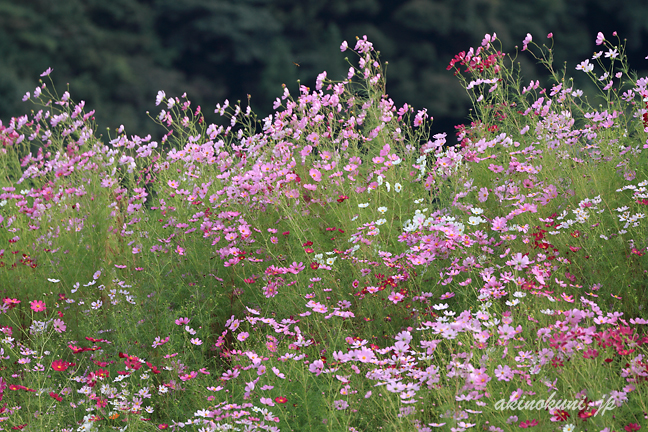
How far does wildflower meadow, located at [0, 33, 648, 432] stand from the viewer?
2.09 meters

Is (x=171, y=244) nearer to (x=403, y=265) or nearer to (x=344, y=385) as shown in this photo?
(x=403, y=265)

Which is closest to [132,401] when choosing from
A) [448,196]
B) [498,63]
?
[448,196]

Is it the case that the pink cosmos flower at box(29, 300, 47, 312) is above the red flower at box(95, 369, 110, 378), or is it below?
above

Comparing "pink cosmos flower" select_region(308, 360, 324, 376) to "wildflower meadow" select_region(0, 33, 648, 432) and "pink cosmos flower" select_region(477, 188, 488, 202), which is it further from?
"pink cosmos flower" select_region(477, 188, 488, 202)

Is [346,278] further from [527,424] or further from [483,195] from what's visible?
[527,424]

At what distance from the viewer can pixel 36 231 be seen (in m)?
4.23

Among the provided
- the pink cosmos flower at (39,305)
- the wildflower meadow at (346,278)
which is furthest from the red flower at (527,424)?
the pink cosmos flower at (39,305)

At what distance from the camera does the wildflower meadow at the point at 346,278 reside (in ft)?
6.86

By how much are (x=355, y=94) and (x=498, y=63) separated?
0.99 m

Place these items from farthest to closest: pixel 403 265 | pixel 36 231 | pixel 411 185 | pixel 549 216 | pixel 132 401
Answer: pixel 36 231 < pixel 411 185 < pixel 549 216 < pixel 403 265 < pixel 132 401

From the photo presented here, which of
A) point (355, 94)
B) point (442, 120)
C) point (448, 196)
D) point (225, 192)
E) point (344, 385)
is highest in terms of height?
point (442, 120)

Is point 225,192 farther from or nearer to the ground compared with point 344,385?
farther from the ground

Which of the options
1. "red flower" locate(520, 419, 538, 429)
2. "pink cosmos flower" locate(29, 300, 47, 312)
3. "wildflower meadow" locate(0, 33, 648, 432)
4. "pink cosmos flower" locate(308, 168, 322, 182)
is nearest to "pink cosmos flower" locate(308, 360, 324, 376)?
"wildflower meadow" locate(0, 33, 648, 432)

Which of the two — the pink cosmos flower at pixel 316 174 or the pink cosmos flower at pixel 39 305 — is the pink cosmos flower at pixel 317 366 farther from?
the pink cosmos flower at pixel 39 305
